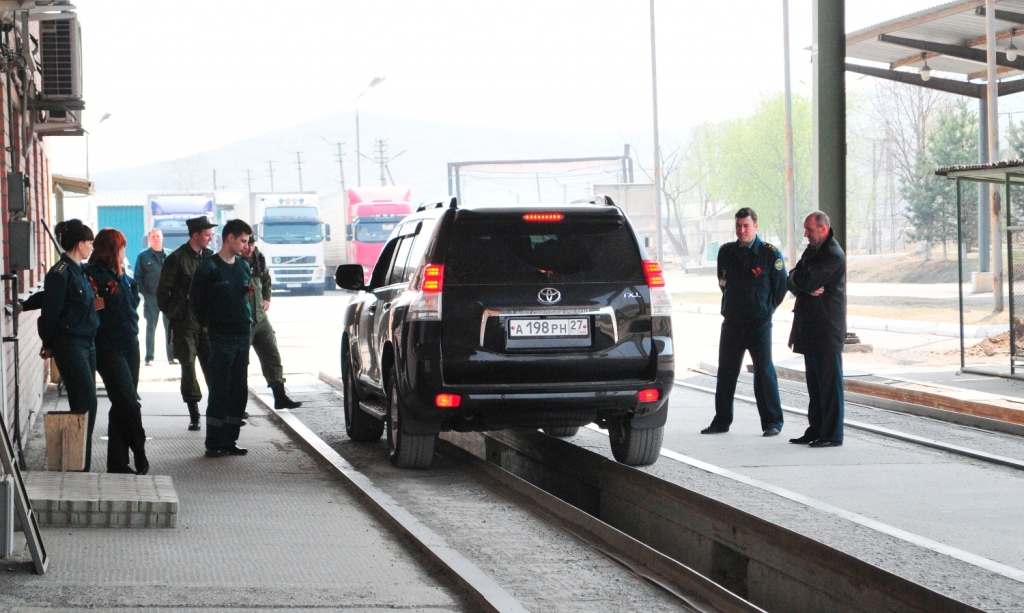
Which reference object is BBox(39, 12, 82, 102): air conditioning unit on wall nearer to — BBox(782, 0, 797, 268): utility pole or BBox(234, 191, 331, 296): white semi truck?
BBox(782, 0, 797, 268): utility pole

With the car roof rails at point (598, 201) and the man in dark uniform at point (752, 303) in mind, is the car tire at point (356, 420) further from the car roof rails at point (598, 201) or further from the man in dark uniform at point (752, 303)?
the man in dark uniform at point (752, 303)

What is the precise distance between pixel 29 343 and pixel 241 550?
6427 mm

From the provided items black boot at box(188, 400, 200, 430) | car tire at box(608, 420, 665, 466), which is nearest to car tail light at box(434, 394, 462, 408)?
car tire at box(608, 420, 665, 466)

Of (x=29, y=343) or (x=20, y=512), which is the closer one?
(x=20, y=512)

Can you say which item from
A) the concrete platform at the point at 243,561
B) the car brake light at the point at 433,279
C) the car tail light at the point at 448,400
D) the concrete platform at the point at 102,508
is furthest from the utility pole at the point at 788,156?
the concrete platform at the point at 102,508

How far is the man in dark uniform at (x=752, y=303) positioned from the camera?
10203mm

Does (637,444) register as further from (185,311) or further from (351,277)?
(185,311)

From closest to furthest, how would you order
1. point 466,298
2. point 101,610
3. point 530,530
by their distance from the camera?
point 101,610
point 530,530
point 466,298

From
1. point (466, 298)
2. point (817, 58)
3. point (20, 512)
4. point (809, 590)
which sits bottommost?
point (809, 590)

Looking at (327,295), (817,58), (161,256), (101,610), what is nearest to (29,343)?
(161,256)

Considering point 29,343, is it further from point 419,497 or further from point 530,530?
point 530,530

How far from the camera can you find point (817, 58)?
1789cm

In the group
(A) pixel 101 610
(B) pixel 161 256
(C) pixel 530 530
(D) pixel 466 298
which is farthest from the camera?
(B) pixel 161 256

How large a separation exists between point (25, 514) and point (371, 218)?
44588 millimetres
